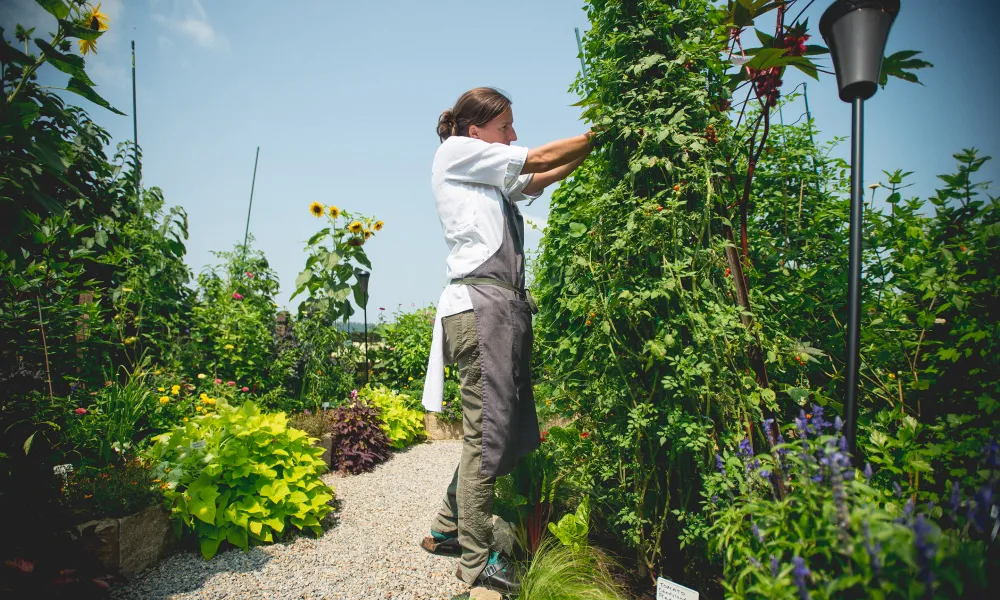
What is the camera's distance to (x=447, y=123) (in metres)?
2.11

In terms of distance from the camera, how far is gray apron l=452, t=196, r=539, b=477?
1772 mm

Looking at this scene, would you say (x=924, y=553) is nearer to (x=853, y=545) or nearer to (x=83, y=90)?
(x=853, y=545)

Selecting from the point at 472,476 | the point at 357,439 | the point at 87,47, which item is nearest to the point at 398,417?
the point at 357,439

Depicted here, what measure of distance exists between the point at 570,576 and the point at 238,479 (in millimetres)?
1558

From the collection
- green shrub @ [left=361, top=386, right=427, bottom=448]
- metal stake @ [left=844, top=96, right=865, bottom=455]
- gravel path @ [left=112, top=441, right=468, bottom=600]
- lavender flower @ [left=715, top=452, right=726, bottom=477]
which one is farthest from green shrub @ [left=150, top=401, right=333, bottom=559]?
metal stake @ [left=844, top=96, right=865, bottom=455]

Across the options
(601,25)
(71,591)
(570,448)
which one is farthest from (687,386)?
(71,591)

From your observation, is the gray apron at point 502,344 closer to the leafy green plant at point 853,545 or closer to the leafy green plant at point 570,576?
the leafy green plant at point 570,576

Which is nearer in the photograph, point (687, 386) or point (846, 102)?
point (846, 102)

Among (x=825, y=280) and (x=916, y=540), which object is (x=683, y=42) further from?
(x=916, y=540)

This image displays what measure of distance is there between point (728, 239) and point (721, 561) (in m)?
1.04

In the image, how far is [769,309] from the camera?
1.79 m

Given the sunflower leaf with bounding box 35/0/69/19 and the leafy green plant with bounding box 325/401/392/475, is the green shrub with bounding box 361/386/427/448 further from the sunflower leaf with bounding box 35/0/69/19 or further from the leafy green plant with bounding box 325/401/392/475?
the sunflower leaf with bounding box 35/0/69/19

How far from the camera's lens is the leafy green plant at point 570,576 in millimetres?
1616

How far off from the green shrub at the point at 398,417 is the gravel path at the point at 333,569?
51.5 inches
